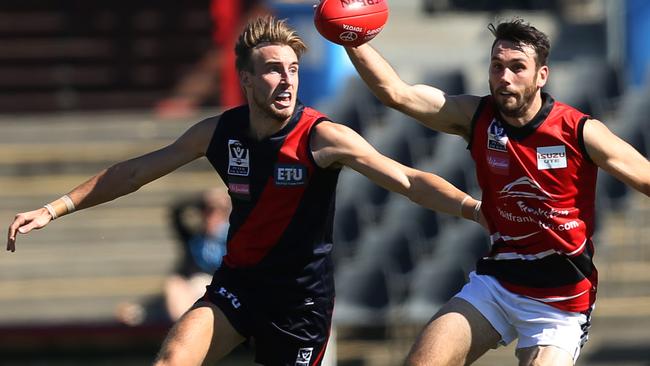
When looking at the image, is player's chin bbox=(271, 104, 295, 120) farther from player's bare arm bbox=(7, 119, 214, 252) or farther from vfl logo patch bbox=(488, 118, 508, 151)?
vfl logo patch bbox=(488, 118, 508, 151)

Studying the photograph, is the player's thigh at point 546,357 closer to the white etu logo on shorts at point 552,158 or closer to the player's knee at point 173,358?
the white etu logo on shorts at point 552,158

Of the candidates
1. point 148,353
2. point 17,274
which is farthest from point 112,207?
point 148,353

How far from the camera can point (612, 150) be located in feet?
22.1

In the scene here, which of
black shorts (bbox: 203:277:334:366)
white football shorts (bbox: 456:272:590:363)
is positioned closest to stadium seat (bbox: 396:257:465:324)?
black shorts (bbox: 203:277:334:366)

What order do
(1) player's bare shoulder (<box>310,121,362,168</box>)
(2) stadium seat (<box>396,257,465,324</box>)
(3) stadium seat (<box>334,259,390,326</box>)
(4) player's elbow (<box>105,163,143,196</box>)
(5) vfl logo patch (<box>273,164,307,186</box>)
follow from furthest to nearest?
(3) stadium seat (<box>334,259,390,326</box>) < (2) stadium seat (<box>396,257,465,324</box>) < (4) player's elbow (<box>105,163,143,196</box>) < (5) vfl logo patch (<box>273,164,307,186</box>) < (1) player's bare shoulder (<box>310,121,362,168</box>)

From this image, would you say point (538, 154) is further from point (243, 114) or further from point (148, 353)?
point (148, 353)

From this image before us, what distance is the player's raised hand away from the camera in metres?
6.95

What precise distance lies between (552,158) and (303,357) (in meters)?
1.62

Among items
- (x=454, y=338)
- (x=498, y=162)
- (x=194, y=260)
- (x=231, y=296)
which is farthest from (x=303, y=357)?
(x=194, y=260)

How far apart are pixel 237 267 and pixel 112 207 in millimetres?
7132

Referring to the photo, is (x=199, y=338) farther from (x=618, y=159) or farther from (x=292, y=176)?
(x=618, y=159)

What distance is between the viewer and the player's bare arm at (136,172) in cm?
725

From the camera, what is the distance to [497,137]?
6.95 meters

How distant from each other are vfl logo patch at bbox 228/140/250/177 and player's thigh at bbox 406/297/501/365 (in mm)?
1202
